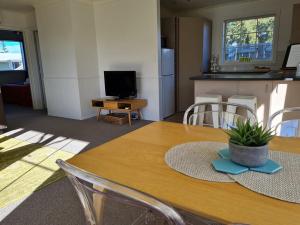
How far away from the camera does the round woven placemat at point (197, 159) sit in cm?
85

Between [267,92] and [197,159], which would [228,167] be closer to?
[197,159]

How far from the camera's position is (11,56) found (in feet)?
26.8

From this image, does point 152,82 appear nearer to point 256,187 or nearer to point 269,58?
point 269,58

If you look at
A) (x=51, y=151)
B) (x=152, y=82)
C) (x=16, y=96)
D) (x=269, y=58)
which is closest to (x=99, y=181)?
(x=51, y=151)

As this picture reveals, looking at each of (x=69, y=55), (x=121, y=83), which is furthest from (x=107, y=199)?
(x=69, y=55)

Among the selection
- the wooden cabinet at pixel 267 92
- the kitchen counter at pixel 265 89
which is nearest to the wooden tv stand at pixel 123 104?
the kitchen counter at pixel 265 89

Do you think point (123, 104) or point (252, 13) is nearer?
point (123, 104)

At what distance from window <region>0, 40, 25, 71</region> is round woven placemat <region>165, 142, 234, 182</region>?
8.94m

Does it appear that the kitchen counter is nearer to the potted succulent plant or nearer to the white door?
the white door

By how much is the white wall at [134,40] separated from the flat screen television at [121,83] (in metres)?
0.25

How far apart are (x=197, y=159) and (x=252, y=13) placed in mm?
5516

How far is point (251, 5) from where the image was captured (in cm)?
529

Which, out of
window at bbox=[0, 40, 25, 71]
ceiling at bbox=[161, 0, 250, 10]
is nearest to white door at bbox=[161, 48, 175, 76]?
ceiling at bbox=[161, 0, 250, 10]

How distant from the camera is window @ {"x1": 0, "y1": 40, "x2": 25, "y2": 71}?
7916 millimetres
